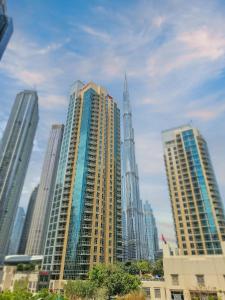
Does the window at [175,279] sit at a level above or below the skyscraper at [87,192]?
below

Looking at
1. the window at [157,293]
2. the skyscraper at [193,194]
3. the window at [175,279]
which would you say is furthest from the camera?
the skyscraper at [193,194]

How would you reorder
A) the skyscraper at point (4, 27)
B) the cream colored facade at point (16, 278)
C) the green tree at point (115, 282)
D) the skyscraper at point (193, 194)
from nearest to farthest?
the green tree at point (115, 282) → the cream colored facade at point (16, 278) → the skyscraper at point (193, 194) → the skyscraper at point (4, 27)

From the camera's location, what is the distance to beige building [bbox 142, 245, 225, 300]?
1377 inches

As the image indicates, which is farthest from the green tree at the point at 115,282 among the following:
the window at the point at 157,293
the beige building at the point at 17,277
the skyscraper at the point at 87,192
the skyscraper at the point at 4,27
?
the skyscraper at the point at 4,27

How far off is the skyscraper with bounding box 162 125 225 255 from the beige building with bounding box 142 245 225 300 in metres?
61.0

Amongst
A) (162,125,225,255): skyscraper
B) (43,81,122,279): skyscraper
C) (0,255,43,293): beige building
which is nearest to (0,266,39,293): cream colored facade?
(0,255,43,293): beige building

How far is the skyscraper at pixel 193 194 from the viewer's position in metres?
93.5

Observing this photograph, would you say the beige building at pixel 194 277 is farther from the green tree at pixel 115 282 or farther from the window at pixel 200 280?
the green tree at pixel 115 282

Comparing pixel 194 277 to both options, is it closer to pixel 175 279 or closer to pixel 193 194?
pixel 175 279

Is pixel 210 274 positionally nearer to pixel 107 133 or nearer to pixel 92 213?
pixel 92 213

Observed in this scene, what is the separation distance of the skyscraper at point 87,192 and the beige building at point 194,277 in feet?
140

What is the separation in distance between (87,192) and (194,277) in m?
56.3

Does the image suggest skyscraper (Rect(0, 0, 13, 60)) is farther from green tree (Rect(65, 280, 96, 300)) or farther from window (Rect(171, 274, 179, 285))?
window (Rect(171, 274, 179, 285))

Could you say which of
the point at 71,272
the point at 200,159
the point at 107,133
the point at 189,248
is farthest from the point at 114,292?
the point at 200,159
